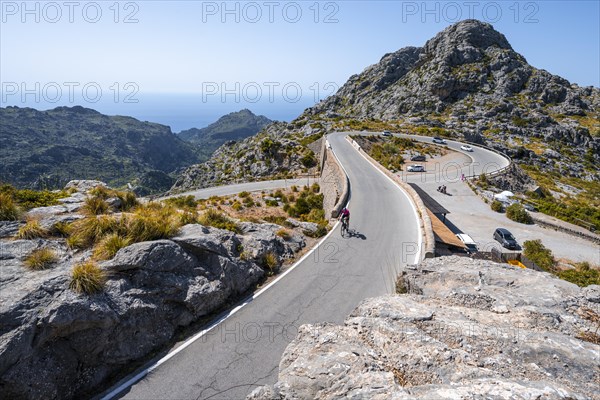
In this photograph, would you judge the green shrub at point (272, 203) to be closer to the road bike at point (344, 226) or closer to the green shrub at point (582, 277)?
the road bike at point (344, 226)

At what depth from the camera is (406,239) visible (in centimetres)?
1738

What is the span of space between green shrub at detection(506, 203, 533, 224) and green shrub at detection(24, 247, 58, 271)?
38410 mm

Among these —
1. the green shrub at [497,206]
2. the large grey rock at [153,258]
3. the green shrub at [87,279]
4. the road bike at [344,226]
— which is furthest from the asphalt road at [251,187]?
the green shrub at [87,279]

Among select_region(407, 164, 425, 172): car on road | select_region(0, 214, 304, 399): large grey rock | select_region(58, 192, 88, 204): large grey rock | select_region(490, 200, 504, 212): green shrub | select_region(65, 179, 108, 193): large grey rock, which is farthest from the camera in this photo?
select_region(407, 164, 425, 172): car on road

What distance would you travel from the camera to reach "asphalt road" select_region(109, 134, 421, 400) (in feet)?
26.7

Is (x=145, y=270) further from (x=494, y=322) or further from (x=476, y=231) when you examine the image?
(x=476, y=231)

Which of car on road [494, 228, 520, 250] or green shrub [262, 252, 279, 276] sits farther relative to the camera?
car on road [494, 228, 520, 250]

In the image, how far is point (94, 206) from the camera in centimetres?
1350

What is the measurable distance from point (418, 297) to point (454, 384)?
3.57 metres

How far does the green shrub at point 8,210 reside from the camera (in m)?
11.0

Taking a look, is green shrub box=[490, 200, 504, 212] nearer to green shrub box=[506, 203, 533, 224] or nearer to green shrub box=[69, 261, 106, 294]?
green shrub box=[506, 203, 533, 224]

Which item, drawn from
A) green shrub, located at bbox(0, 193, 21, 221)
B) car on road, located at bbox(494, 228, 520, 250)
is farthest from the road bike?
car on road, located at bbox(494, 228, 520, 250)

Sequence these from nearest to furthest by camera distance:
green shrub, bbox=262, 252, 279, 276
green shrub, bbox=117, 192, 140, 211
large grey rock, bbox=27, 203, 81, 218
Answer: large grey rock, bbox=27, 203, 81, 218
green shrub, bbox=262, 252, 279, 276
green shrub, bbox=117, 192, 140, 211

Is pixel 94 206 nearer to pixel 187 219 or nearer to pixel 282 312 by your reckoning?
pixel 187 219
